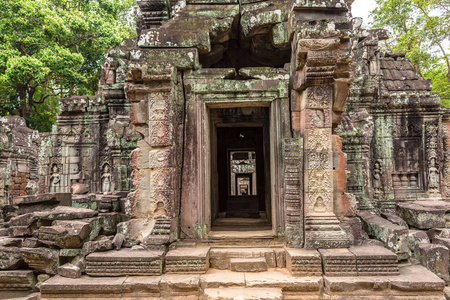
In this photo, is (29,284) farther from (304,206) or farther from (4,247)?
(304,206)

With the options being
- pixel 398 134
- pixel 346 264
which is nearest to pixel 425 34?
pixel 398 134

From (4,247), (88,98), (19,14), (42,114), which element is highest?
(19,14)

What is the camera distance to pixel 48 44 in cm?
1570

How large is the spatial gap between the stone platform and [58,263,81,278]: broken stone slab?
0.09 meters

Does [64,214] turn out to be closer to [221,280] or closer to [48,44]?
[221,280]

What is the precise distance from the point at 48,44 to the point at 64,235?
14.4 m

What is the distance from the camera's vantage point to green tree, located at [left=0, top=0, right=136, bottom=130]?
1430 cm

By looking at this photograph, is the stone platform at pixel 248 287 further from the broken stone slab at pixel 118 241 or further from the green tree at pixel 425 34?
the green tree at pixel 425 34

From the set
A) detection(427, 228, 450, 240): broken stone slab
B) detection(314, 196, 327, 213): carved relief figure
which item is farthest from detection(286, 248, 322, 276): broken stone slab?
detection(427, 228, 450, 240): broken stone slab

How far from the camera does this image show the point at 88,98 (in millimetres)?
9367

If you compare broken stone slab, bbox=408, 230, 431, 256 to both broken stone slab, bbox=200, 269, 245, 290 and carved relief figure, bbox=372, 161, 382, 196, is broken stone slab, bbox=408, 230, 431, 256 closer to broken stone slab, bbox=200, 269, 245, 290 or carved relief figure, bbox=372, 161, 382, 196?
broken stone slab, bbox=200, 269, 245, 290

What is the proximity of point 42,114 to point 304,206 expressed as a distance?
18.7m

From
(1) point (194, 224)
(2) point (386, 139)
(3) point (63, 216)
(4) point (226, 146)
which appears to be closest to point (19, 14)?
(4) point (226, 146)

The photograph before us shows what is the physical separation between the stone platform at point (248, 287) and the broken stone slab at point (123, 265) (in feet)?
0.28
